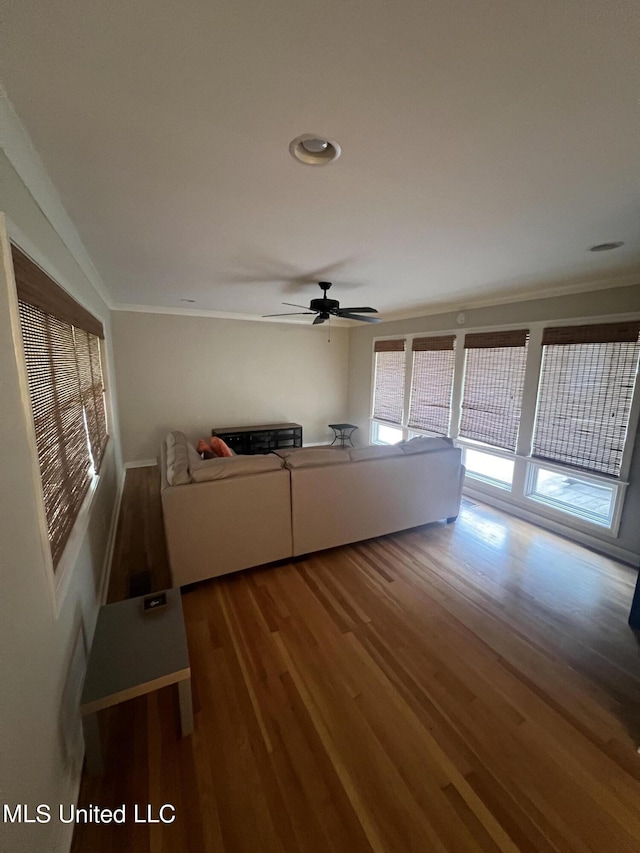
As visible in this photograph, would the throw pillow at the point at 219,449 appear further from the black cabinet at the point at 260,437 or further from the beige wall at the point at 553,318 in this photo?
the beige wall at the point at 553,318

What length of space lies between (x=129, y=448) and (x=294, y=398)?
2828 mm

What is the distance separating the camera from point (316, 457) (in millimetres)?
2617

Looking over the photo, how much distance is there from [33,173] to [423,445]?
3.06 meters

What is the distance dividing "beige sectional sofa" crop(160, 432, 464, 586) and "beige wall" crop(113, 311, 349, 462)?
2220 mm

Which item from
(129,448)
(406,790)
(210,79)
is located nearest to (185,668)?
(406,790)

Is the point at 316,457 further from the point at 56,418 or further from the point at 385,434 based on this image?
the point at 385,434

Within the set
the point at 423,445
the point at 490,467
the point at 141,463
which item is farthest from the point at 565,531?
the point at 141,463

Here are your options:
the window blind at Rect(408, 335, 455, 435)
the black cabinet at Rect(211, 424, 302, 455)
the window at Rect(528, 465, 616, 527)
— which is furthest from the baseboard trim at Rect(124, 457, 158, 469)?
the window at Rect(528, 465, 616, 527)

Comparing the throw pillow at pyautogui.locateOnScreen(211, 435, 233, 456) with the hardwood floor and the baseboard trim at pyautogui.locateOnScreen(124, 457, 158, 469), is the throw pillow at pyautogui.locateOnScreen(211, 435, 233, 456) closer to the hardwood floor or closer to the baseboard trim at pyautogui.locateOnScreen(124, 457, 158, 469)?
the hardwood floor

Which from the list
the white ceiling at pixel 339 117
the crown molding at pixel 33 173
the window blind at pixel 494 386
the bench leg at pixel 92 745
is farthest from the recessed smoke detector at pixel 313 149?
the window blind at pixel 494 386

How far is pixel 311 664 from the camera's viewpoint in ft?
5.76

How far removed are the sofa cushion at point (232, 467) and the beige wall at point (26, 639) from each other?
0.99 m

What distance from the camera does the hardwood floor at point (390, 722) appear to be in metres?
1.15

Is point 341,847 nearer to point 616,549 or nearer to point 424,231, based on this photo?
point 424,231
